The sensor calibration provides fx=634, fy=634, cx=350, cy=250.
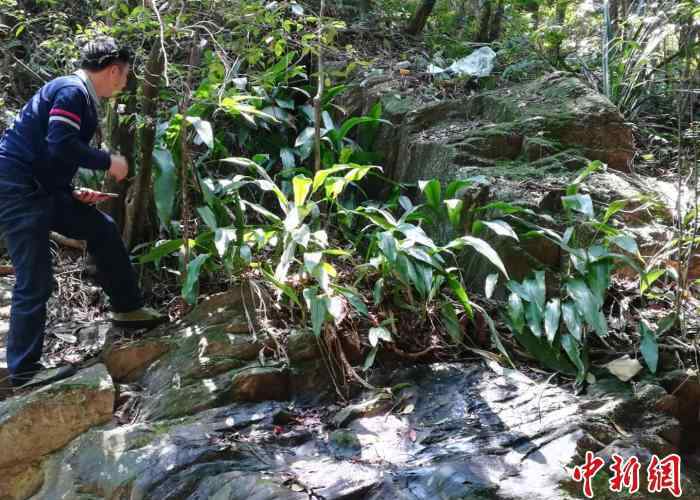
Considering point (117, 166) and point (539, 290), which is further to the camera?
point (539, 290)

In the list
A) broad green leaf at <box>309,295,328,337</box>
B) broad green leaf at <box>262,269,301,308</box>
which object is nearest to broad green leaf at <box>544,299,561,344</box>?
broad green leaf at <box>309,295,328,337</box>

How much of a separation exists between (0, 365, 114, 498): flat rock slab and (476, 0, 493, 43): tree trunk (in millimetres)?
5303

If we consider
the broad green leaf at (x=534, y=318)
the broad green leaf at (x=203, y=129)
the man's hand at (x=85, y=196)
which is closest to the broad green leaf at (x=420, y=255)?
the broad green leaf at (x=534, y=318)

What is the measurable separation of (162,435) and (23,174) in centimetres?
139

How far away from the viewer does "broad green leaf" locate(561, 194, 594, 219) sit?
130 inches

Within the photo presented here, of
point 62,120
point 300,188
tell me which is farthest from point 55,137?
point 300,188

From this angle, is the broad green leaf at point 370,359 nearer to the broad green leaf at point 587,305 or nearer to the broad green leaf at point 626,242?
the broad green leaf at point 587,305

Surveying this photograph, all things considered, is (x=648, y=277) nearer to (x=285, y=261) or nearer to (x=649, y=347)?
(x=649, y=347)

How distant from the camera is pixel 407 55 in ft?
20.5

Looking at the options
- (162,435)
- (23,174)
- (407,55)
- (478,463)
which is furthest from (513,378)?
(407,55)

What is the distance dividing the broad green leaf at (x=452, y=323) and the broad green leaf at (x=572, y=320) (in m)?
0.53

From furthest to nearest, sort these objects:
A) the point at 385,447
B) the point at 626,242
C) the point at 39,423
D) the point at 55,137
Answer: the point at 626,242, the point at 39,423, the point at 55,137, the point at 385,447

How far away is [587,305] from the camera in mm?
3090

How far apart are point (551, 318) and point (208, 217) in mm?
1913
